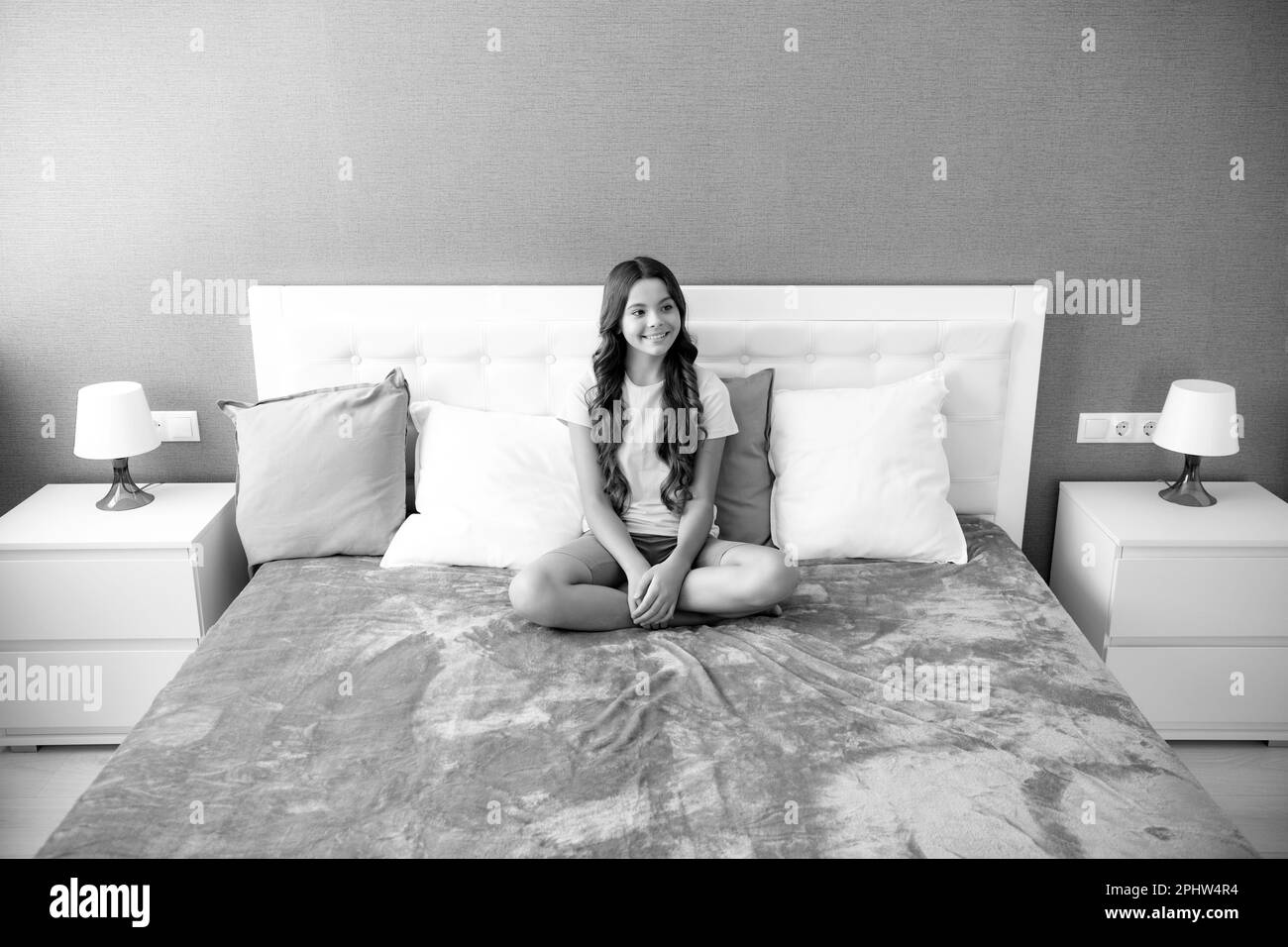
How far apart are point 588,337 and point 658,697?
1.11 metres

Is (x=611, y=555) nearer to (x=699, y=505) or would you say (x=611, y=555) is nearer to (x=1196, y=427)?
(x=699, y=505)

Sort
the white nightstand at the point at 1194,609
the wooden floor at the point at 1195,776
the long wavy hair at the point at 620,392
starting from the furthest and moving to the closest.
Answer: the white nightstand at the point at 1194,609 < the long wavy hair at the point at 620,392 < the wooden floor at the point at 1195,776

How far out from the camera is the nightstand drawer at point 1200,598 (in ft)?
8.23

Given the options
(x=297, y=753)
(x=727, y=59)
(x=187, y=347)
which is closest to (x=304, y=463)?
(x=187, y=347)

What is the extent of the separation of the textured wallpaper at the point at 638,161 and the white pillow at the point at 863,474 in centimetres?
36

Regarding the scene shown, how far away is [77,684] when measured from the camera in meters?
2.55

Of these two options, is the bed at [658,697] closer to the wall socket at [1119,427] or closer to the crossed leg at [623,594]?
the crossed leg at [623,594]

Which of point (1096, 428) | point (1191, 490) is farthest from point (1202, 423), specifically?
point (1096, 428)

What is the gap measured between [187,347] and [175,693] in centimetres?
119

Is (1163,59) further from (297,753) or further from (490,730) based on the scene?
(297,753)

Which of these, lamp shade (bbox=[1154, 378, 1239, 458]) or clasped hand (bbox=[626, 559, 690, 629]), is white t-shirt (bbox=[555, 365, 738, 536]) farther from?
lamp shade (bbox=[1154, 378, 1239, 458])

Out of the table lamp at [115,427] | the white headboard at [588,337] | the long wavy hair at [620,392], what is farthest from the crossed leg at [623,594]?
the table lamp at [115,427]

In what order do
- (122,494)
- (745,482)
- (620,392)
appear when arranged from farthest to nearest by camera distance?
(122,494)
(745,482)
(620,392)

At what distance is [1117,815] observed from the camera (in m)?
1.59
